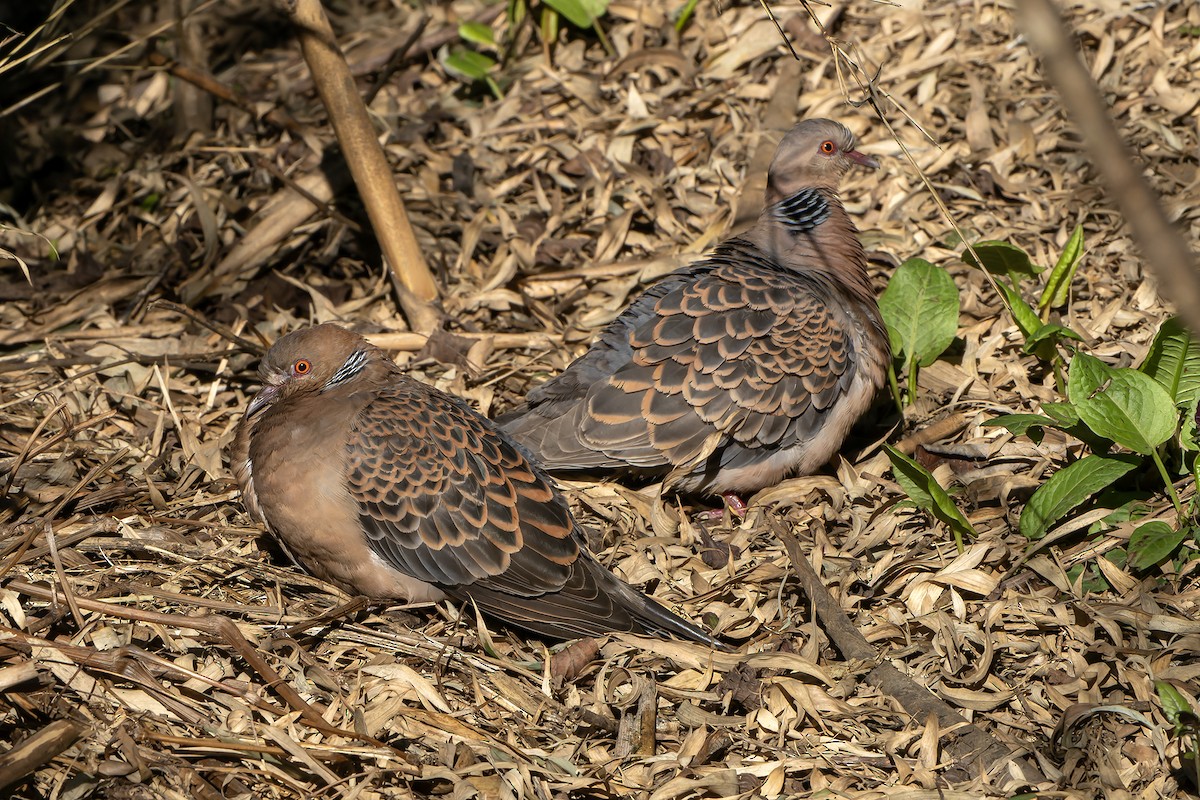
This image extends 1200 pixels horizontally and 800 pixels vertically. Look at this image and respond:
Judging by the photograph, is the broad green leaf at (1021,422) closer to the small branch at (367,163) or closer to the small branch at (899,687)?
the small branch at (899,687)

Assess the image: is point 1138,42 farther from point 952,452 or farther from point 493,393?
point 493,393

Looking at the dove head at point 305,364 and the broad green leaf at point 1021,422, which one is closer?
the broad green leaf at point 1021,422

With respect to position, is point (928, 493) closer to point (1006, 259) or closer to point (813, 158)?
point (1006, 259)

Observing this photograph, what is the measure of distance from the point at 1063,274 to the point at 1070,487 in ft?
4.46

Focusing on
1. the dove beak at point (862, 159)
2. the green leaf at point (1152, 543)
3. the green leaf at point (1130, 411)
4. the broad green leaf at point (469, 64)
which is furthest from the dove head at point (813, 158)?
the broad green leaf at point (469, 64)

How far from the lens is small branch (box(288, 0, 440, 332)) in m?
4.77

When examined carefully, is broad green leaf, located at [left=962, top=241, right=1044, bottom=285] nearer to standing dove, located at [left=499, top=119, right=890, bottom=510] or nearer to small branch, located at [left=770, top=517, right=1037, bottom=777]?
standing dove, located at [left=499, top=119, right=890, bottom=510]

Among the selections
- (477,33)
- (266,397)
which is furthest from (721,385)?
(477,33)

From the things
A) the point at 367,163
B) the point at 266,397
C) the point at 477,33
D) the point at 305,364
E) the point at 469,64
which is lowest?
the point at 266,397

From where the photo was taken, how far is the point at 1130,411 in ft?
11.9

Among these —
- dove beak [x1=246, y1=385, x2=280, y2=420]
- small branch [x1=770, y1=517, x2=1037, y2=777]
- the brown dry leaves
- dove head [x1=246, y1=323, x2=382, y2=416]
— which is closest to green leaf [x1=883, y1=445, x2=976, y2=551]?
the brown dry leaves

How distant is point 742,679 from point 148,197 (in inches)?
170

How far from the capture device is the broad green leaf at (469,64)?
251 inches

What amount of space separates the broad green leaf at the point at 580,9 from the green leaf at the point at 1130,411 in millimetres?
3883
